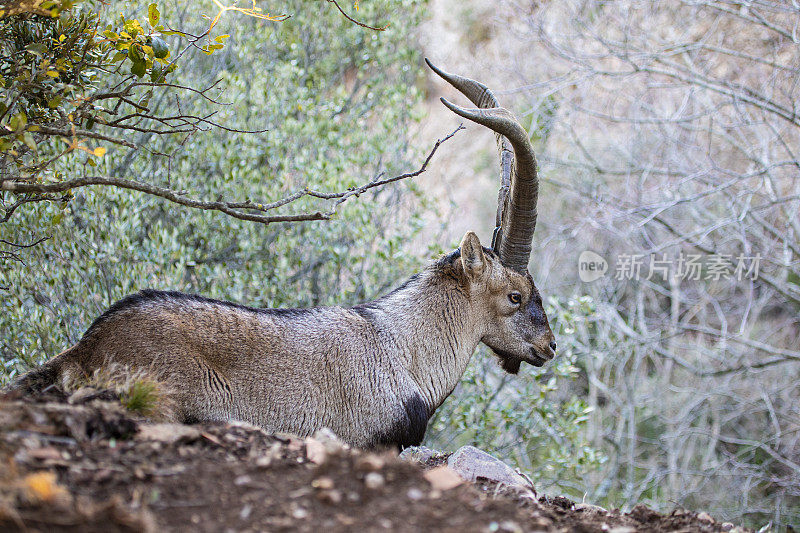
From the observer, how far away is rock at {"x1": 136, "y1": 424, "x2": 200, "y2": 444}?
306cm

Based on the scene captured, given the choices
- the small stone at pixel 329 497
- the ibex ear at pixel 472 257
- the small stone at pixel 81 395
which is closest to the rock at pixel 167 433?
the small stone at pixel 81 395

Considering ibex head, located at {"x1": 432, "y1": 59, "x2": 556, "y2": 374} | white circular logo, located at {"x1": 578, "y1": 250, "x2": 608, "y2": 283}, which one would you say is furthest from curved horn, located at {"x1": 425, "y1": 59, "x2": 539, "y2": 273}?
white circular logo, located at {"x1": 578, "y1": 250, "x2": 608, "y2": 283}

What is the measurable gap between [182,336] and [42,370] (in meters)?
0.78

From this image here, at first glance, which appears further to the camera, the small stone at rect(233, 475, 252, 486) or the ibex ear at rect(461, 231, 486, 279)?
the ibex ear at rect(461, 231, 486, 279)

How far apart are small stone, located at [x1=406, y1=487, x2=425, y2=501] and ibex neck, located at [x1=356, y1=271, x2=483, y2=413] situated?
2174mm

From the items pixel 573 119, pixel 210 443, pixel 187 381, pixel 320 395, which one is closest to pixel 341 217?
pixel 320 395

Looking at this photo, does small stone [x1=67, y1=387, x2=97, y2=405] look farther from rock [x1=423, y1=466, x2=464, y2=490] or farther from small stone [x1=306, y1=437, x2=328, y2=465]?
rock [x1=423, y1=466, x2=464, y2=490]

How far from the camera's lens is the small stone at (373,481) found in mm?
2726

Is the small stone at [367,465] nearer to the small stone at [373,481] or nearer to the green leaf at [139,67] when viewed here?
the small stone at [373,481]

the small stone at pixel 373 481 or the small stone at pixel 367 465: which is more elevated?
the small stone at pixel 367 465

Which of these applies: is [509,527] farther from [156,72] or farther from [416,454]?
[156,72]

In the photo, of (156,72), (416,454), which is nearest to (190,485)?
(416,454)

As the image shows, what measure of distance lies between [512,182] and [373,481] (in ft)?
10.3

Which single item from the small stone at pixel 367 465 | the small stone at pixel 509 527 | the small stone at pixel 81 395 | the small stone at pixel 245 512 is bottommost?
the small stone at pixel 509 527
